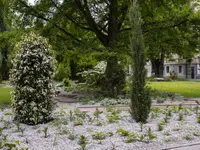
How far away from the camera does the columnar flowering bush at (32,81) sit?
5773 millimetres

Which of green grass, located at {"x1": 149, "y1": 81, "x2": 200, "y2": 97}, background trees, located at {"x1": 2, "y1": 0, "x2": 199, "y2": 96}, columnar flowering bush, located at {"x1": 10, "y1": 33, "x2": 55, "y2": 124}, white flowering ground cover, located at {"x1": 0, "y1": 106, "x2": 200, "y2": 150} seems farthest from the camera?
green grass, located at {"x1": 149, "y1": 81, "x2": 200, "y2": 97}

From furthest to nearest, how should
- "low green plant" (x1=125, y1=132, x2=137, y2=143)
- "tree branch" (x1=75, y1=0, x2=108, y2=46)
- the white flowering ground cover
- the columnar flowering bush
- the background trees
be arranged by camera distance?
"tree branch" (x1=75, y1=0, x2=108, y2=46) < the background trees < the columnar flowering bush < "low green plant" (x1=125, y1=132, x2=137, y2=143) < the white flowering ground cover

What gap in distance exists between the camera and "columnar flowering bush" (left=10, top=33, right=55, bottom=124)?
5.77m

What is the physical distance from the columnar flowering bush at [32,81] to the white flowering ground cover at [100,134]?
0.31m

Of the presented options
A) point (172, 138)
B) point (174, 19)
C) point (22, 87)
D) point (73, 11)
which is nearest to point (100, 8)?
point (73, 11)

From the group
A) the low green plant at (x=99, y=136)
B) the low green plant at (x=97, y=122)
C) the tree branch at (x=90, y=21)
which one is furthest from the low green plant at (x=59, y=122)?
the tree branch at (x=90, y=21)

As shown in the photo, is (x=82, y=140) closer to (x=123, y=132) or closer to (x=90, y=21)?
(x=123, y=132)

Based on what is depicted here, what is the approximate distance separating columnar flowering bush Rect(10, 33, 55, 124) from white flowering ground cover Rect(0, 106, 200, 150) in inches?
12.2

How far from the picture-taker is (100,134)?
4723 mm

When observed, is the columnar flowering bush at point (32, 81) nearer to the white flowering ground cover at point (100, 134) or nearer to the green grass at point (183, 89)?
the white flowering ground cover at point (100, 134)

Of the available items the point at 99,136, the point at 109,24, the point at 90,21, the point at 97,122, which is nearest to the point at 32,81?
the point at 97,122

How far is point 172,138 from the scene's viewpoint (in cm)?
466

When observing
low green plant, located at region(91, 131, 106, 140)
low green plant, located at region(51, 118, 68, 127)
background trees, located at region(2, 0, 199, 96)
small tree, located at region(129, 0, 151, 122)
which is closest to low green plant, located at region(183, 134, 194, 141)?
small tree, located at region(129, 0, 151, 122)

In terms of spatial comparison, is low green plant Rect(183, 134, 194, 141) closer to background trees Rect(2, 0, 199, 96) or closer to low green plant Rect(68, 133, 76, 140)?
low green plant Rect(68, 133, 76, 140)
